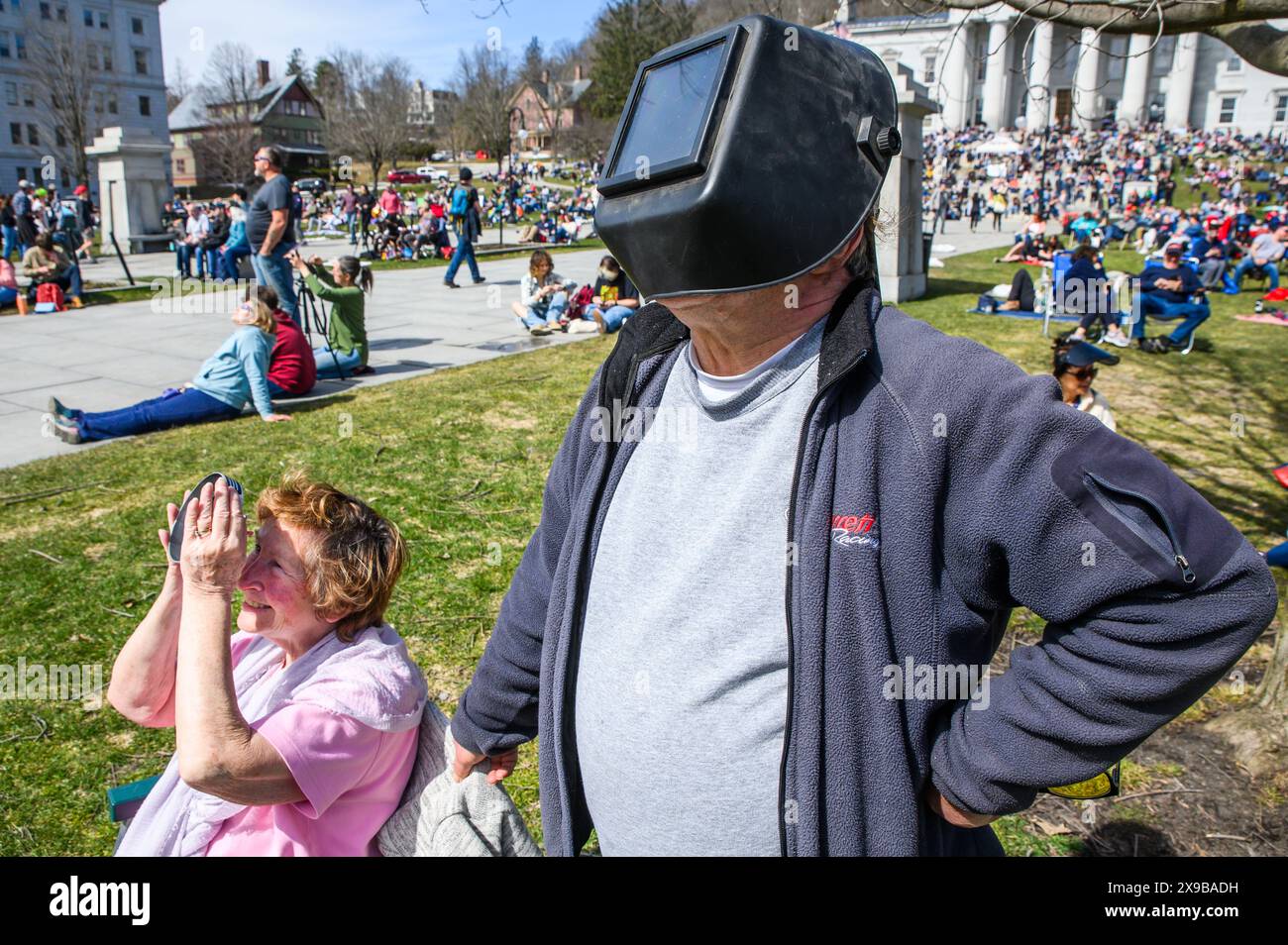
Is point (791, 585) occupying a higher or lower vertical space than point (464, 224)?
lower

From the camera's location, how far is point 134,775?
3373 mm

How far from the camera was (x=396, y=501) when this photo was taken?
5.91 m

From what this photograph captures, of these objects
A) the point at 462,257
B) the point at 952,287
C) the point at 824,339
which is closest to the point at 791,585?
the point at 824,339

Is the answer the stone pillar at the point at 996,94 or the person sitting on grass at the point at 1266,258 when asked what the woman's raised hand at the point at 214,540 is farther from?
the stone pillar at the point at 996,94

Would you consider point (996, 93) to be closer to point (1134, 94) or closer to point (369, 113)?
point (1134, 94)

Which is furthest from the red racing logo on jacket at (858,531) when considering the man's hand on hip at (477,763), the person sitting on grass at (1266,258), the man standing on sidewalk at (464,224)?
the person sitting on grass at (1266,258)

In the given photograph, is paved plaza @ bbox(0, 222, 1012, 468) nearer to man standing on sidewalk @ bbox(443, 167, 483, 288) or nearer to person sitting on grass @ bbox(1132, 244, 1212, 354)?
man standing on sidewalk @ bbox(443, 167, 483, 288)

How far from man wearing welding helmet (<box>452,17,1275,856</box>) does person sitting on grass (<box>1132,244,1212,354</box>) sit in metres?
12.2

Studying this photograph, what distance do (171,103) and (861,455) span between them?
365ft

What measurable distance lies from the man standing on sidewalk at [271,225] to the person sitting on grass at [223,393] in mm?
1962

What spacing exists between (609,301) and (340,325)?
4.23 m

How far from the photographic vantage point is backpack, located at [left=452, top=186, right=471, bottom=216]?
16922mm

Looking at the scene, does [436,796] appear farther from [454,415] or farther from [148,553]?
[454,415]

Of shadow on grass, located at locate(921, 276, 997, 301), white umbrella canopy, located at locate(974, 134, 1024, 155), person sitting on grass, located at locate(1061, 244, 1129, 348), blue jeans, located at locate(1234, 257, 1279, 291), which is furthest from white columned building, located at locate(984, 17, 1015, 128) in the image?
person sitting on grass, located at locate(1061, 244, 1129, 348)
